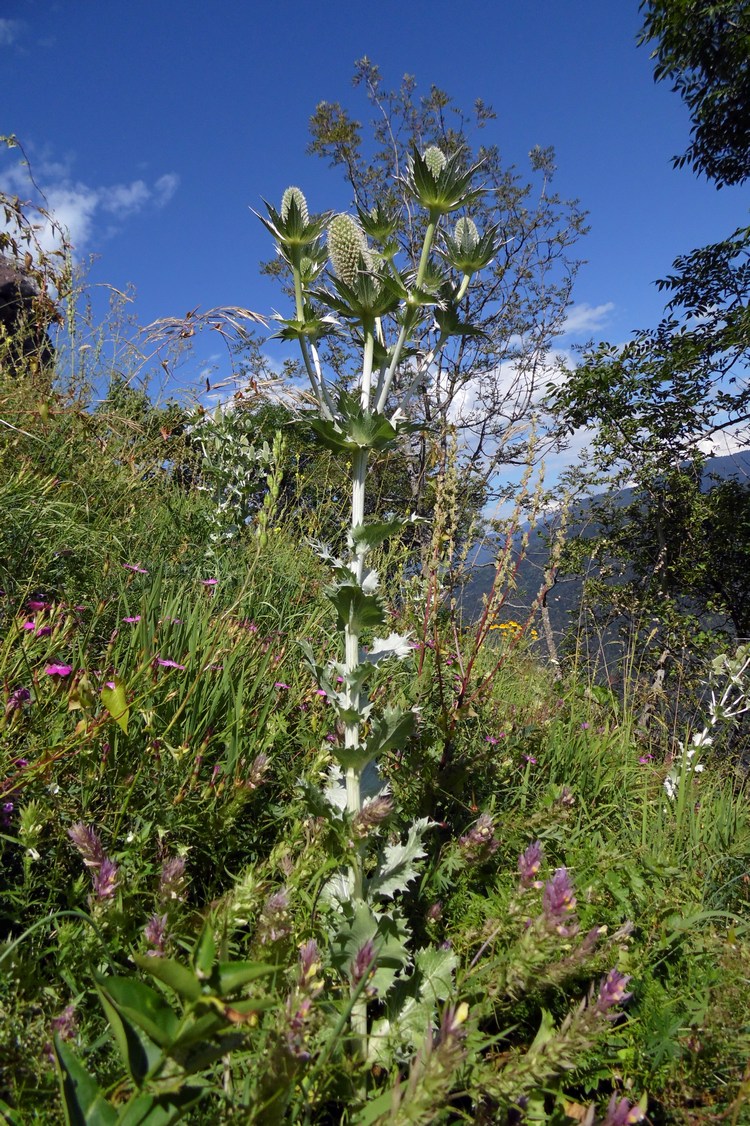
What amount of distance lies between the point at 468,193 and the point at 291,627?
2113mm

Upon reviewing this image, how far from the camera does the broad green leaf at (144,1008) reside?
625 millimetres

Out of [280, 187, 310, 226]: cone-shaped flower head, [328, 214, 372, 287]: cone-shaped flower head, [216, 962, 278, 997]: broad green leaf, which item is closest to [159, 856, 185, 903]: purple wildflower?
[216, 962, 278, 997]: broad green leaf

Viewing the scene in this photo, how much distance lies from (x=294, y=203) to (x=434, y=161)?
348 mm

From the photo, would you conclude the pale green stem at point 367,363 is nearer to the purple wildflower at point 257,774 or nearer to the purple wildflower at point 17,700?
the purple wildflower at point 257,774

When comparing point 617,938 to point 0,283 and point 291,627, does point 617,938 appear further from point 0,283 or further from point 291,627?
point 0,283

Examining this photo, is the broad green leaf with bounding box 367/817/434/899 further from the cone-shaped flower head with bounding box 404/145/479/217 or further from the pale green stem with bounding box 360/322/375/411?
the cone-shaped flower head with bounding box 404/145/479/217

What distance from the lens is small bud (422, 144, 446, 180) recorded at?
1.40 metres

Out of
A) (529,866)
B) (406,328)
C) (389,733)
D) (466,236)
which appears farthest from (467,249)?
(529,866)

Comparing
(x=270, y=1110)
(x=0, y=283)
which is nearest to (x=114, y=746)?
(x=270, y=1110)

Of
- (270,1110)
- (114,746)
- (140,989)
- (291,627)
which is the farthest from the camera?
(291,627)

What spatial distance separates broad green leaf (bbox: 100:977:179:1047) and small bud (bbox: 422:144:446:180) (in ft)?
5.32

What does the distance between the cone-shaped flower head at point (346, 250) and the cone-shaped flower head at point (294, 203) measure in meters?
0.07

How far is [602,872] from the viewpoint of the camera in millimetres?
1897

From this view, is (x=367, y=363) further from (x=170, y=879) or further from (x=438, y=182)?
(x=170, y=879)
